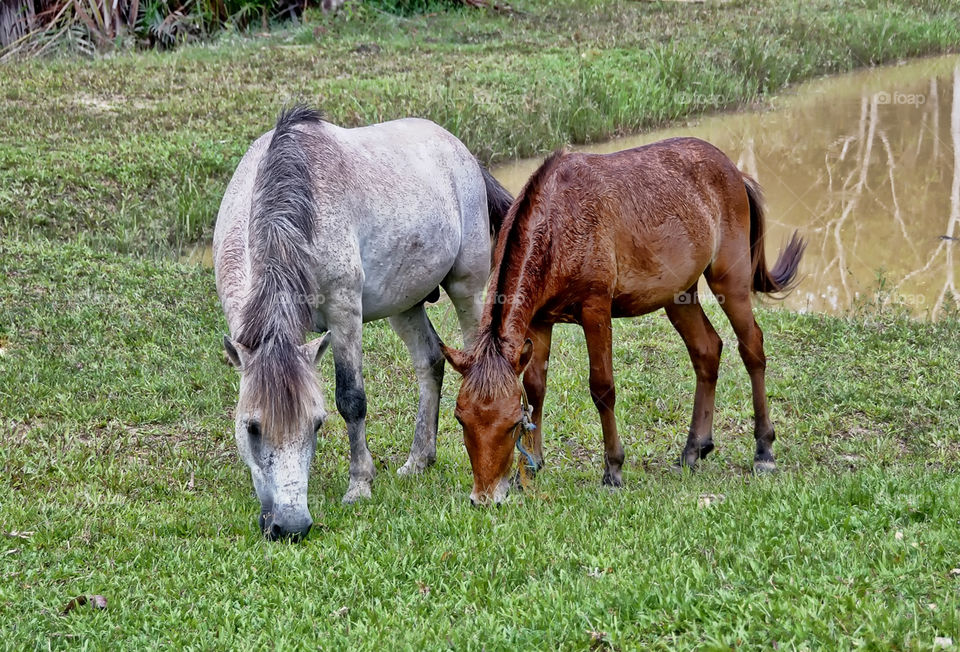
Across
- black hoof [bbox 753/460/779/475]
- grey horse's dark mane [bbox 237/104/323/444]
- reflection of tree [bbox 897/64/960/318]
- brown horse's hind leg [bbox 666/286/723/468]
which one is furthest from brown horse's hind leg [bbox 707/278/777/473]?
reflection of tree [bbox 897/64/960/318]

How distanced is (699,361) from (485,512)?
235cm

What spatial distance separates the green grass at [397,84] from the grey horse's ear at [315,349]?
6.75 m

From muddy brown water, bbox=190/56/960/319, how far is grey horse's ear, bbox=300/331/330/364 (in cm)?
645

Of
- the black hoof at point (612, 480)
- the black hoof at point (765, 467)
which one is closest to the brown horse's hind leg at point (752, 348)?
the black hoof at point (765, 467)

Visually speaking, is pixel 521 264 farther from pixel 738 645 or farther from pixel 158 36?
pixel 158 36

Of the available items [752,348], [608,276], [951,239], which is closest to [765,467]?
[752,348]

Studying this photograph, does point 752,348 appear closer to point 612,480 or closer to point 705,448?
point 705,448

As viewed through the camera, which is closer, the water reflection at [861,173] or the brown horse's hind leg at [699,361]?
the brown horse's hind leg at [699,361]

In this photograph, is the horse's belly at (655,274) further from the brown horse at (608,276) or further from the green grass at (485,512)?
the green grass at (485,512)

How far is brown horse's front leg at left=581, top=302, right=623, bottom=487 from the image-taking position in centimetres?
614

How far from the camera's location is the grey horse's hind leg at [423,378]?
724 cm

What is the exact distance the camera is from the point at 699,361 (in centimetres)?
715

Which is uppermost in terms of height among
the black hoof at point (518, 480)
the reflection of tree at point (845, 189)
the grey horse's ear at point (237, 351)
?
the grey horse's ear at point (237, 351)

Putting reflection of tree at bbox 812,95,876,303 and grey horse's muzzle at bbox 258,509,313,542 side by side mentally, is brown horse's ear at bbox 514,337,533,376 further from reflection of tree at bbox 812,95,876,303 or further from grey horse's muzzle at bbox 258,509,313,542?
reflection of tree at bbox 812,95,876,303
